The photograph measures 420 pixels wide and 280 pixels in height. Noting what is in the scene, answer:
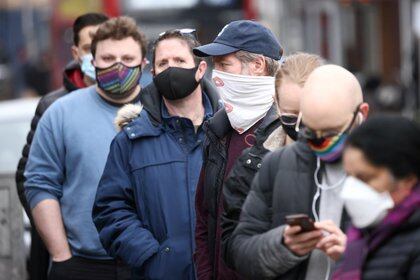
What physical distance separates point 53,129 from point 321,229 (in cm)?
304

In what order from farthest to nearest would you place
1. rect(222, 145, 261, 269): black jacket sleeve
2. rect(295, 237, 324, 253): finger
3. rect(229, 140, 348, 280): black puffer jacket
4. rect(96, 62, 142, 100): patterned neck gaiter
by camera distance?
rect(96, 62, 142, 100): patterned neck gaiter, rect(222, 145, 261, 269): black jacket sleeve, rect(229, 140, 348, 280): black puffer jacket, rect(295, 237, 324, 253): finger

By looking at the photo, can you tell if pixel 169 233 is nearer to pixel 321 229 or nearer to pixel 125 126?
pixel 125 126

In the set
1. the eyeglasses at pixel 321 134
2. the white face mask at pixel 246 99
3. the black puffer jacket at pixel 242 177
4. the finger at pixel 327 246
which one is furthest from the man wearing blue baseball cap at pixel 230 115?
the finger at pixel 327 246

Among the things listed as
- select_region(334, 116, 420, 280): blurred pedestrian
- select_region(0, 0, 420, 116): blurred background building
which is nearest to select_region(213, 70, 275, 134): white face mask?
select_region(334, 116, 420, 280): blurred pedestrian

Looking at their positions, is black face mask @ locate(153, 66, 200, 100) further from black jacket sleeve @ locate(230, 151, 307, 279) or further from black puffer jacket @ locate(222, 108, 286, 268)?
black jacket sleeve @ locate(230, 151, 307, 279)

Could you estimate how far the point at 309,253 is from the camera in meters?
4.31

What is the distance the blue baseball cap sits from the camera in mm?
5449

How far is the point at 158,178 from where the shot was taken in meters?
5.94

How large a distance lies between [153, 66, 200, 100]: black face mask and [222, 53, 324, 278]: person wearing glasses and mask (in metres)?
1.13

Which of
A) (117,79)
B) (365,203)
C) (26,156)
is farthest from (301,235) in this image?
(26,156)

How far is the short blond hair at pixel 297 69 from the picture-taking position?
462 centimetres

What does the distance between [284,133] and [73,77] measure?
3.32 meters

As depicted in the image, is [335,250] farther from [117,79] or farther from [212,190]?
[117,79]

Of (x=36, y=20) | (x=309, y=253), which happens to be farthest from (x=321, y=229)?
(x=36, y=20)
